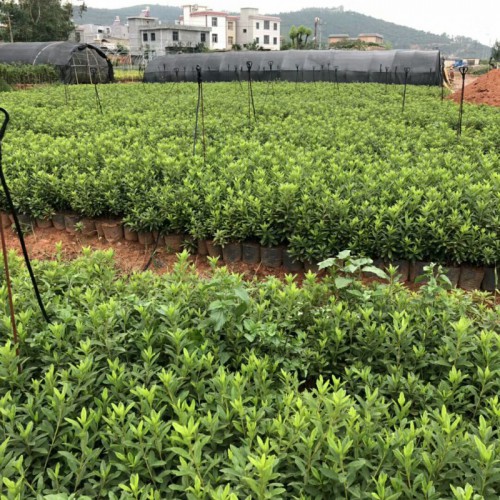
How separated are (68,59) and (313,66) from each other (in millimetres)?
13112

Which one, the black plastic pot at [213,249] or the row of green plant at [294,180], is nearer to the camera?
the row of green plant at [294,180]

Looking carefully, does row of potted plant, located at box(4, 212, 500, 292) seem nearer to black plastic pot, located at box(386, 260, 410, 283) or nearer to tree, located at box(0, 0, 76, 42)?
black plastic pot, located at box(386, 260, 410, 283)

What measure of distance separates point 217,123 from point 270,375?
24.9 ft

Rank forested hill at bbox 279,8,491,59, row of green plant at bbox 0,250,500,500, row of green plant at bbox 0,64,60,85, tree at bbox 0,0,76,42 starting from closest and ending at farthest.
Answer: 1. row of green plant at bbox 0,250,500,500
2. row of green plant at bbox 0,64,60,85
3. tree at bbox 0,0,76,42
4. forested hill at bbox 279,8,491,59

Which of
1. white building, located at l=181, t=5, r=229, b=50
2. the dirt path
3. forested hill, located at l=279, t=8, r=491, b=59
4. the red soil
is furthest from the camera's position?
forested hill, located at l=279, t=8, r=491, b=59

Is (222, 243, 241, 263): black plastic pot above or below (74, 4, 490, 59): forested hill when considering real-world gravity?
below

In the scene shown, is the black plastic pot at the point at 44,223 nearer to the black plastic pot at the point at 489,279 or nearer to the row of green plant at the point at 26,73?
the black plastic pot at the point at 489,279

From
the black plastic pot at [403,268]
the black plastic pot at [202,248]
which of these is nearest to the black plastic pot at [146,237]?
the black plastic pot at [202,248]

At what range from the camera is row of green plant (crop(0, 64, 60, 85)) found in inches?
1025

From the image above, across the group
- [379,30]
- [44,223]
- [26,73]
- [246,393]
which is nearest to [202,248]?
[44,223]

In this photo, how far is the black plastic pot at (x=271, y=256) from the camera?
5.45 metres

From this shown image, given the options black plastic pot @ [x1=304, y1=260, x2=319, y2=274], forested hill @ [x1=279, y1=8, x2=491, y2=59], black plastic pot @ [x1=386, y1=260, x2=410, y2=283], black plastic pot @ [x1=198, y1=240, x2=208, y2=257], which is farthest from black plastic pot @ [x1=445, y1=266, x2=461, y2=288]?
forested hill @ [x1=279, y1=8, x2=491, y2=59]

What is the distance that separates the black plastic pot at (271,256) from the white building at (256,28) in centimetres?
8352

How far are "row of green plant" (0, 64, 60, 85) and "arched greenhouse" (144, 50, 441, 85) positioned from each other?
5.12 metres
